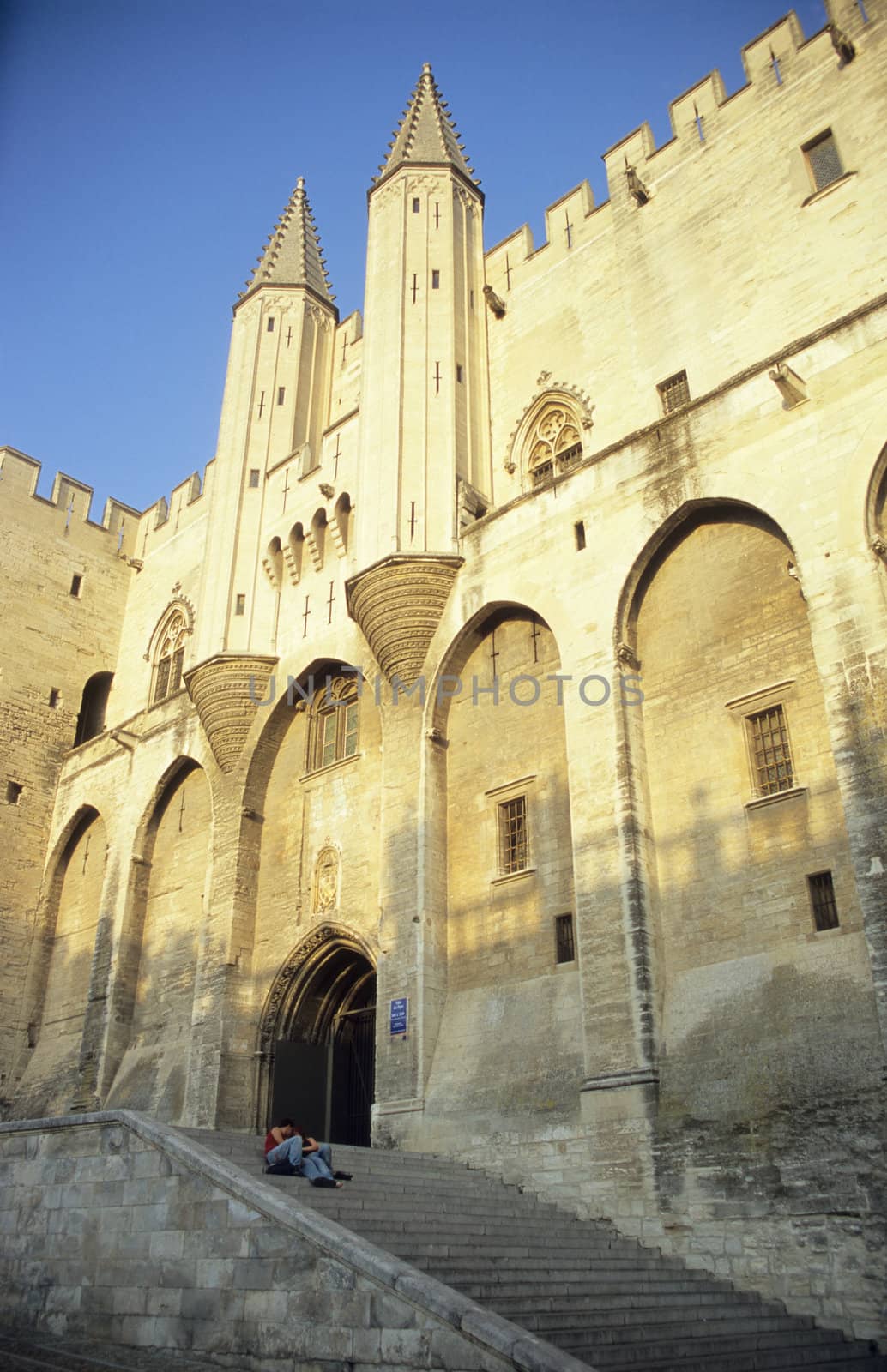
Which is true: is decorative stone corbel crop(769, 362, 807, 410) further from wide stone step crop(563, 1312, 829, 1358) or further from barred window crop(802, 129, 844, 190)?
wide stone step crop(563, 1312, 829, 1358)

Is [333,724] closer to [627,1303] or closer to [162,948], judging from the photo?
[162,948]

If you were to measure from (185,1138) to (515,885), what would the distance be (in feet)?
19.0

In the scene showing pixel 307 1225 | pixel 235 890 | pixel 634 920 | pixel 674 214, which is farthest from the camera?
pixel 235 890

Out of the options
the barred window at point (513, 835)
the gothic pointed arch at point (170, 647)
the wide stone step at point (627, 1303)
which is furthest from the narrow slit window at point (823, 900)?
the gothic pointed arch at point (170, 647)

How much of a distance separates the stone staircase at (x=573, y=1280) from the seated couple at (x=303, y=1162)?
0.12 metres

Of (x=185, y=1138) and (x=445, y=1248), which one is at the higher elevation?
(x=185, y=1138)

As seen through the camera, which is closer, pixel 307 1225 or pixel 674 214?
pixel 307 1225

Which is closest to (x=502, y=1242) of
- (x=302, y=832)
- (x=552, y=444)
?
(x=302, y=832)

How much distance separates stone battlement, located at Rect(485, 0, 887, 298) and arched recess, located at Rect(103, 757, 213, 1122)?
37.7 feet

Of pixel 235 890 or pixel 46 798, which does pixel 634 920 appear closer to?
pixel 235 890

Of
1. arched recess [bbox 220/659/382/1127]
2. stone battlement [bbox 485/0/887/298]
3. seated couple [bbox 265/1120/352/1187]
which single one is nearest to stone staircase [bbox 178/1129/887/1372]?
seated couple [bbox 265/1120/352/1187]

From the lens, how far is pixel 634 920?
1239 cm

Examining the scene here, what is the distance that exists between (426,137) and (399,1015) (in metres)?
16.2

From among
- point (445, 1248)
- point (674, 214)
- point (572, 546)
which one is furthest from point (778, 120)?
point (445, 1248)
